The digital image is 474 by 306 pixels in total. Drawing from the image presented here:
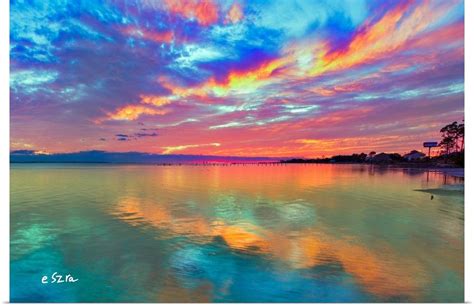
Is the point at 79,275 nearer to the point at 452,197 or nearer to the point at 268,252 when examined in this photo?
the point at 268,252

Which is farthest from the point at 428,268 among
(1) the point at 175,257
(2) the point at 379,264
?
(1) the point at 175,257

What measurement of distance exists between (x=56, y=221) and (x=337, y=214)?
14583 mm

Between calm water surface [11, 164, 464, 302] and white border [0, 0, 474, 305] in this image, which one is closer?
calm water surface [11, 164, 464, 302]

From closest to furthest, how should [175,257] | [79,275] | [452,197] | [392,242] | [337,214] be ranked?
[79,275] < [175,257] < [392,242] < [337,214] < [452,197]

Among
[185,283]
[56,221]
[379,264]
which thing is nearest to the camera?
[185,283]

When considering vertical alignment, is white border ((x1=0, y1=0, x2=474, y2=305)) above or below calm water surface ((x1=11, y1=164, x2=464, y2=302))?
above

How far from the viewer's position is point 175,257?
321 inches
